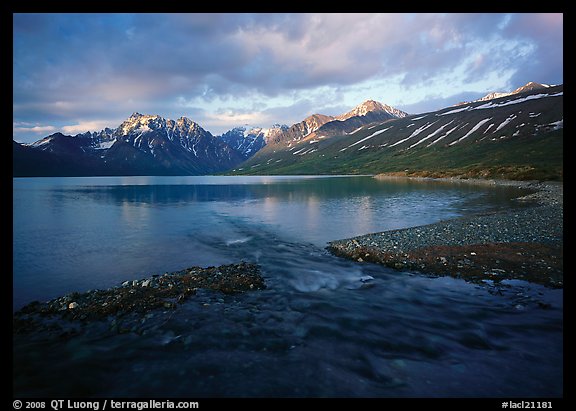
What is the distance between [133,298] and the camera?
17.0m

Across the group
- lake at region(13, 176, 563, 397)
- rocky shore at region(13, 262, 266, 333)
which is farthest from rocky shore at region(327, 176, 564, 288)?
rocky shore at region(13, 262, 266, 333)

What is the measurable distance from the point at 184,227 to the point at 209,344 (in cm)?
3348

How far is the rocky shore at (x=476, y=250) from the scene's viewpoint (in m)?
19.9

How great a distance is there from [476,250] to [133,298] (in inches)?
960

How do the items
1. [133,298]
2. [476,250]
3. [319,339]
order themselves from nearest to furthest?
[319,339] → [133,298] → [476,250]

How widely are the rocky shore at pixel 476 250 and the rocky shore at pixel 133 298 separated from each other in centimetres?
1072

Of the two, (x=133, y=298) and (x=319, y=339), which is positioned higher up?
(x=133, y=298)

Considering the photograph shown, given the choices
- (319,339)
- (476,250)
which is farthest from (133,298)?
(476,250)

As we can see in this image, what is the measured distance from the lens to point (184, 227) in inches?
1738

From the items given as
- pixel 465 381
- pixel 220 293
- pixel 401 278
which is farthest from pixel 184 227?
pixel 465 381

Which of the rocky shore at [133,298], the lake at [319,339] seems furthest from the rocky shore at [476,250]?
the rocky shore at [133,298]

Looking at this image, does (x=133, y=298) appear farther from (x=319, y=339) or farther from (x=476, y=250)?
(x=476, y=250)
